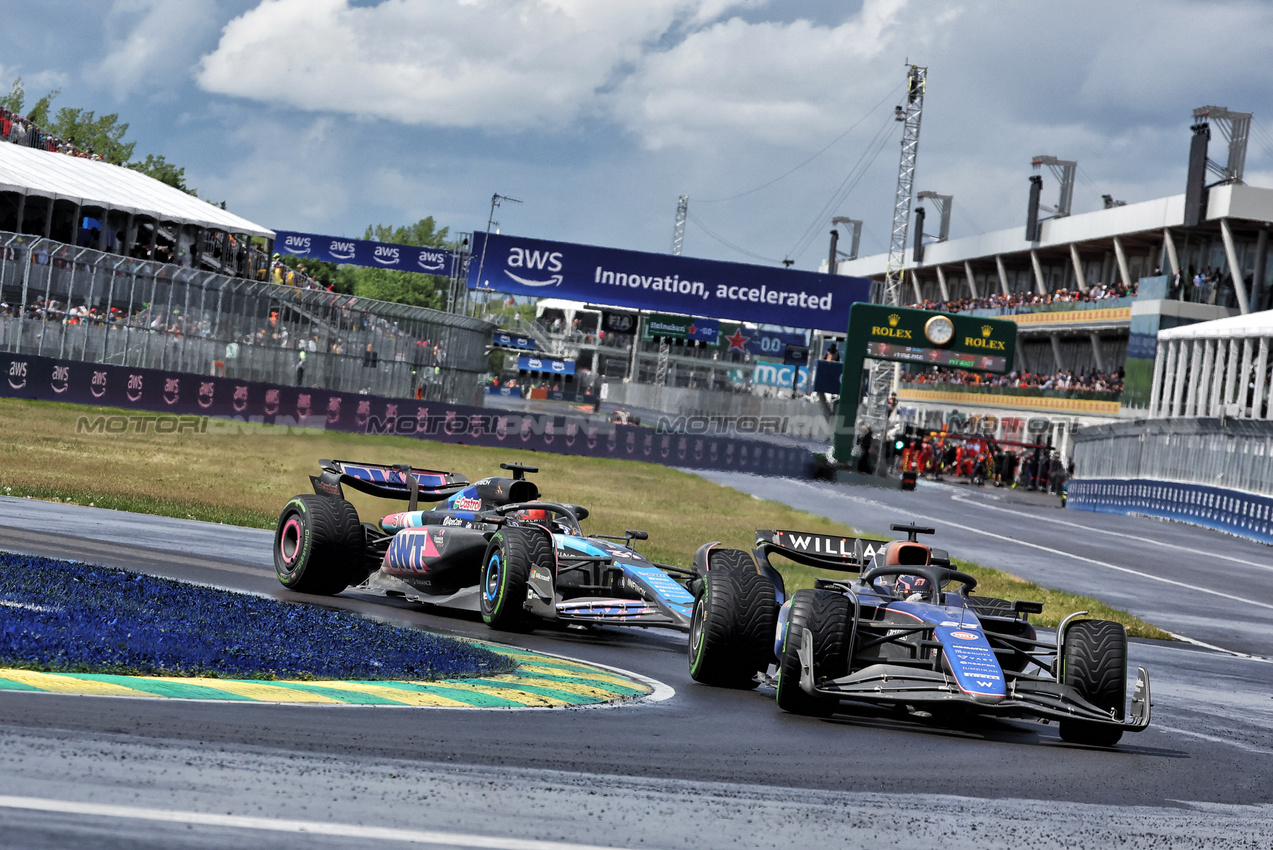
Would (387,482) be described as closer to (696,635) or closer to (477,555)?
(477,555)

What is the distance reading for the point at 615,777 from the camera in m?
5.54

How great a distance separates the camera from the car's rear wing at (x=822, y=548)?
9.91 m

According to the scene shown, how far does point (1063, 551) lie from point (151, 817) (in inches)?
980

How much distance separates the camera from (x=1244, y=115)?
172ft

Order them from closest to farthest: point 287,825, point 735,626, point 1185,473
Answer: point 287,825, point 735,626, point 1185,473

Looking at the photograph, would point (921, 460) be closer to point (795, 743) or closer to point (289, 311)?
point (289, 311)

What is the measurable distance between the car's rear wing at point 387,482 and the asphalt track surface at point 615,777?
3.29 metres

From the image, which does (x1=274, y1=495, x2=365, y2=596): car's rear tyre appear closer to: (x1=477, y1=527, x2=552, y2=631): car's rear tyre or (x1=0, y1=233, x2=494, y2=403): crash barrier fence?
(x1=477, y1=527, x2=552, y2=631): car's rear tyre

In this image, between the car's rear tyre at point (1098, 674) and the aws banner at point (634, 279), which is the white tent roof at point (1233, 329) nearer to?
the aws banner at point (634, 279)

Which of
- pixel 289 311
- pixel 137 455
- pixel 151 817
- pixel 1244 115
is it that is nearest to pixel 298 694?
pixel 151 817

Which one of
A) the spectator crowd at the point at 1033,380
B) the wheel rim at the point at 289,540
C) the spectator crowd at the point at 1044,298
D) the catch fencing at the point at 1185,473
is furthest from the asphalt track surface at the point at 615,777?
the spectator crowd at the point at 1044,298

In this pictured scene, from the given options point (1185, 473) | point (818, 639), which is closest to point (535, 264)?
point (1185, 473)

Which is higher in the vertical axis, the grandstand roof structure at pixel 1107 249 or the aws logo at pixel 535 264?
the grandstand roof structure at pixel 1107 249

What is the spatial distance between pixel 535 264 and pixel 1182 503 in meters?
17.5
